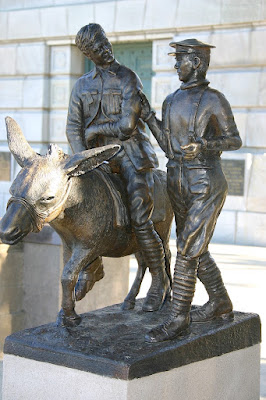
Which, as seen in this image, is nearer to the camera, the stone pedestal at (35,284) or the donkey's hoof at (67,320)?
the donkey's hoof at (67,320)

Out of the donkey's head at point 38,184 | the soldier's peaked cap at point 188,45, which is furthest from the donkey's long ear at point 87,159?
→ the soldier's peaked cap at point 188,45

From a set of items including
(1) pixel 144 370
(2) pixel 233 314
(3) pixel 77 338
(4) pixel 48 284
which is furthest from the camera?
(4) pixel 48 284

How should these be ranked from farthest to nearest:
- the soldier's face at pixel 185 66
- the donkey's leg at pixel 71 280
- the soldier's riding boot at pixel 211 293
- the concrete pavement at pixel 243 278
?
the concrete pavement at pixel 243 278, the soldier's riding boot at pixel 211 293, the soldier's face at pixel 185 66, the donkey's leg at pixel 71 280

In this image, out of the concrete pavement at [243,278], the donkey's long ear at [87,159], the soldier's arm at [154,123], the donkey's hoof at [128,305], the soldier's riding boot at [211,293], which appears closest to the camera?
the donkey's long ear at [87,159]

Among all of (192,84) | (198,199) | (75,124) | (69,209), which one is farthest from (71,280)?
(192,84)

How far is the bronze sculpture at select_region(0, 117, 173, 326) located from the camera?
438cm

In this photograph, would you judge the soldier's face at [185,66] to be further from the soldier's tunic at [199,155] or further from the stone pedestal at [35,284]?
the stone pedestal at [35,284]

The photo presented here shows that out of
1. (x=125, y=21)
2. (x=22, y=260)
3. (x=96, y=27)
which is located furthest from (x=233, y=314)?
(x=125, y=21)

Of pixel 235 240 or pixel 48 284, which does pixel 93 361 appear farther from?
pixel 235 240

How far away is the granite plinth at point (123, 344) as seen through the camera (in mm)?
4387

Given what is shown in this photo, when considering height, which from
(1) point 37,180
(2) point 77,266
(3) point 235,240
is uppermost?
(1) point 37,180

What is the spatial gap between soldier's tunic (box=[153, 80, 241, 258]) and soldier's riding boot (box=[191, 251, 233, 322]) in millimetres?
362

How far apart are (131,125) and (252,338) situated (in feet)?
5.59

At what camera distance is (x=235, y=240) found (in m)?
12.6
